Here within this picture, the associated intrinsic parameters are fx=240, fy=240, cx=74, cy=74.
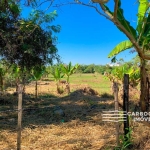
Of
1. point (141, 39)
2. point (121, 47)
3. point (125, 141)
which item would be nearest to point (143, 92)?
point (125, 141)

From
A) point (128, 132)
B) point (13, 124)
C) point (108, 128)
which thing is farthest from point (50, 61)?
point (128, 132)

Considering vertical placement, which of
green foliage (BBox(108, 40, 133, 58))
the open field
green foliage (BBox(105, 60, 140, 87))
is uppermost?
green foliage (BBox(108, 40, 133, 58))

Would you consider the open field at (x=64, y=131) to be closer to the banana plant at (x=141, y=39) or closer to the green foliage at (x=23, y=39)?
the banana plant at (x=141, y=39)

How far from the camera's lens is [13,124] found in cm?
754

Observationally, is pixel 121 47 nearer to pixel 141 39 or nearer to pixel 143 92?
pixel 141 39

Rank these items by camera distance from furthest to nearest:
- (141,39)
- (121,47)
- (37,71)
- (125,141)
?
(37,71) → (121,47) → (141,39) → (125,141)

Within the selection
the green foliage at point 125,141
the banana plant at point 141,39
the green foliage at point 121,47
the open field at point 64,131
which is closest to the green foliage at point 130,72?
the open field at point 64,131

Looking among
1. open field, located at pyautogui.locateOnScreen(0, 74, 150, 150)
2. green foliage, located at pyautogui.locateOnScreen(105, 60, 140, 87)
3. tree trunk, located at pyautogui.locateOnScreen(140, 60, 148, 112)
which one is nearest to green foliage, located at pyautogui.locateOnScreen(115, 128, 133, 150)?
open field, located at pyautogui.locateOnScreen(0, 74, 150, 150)

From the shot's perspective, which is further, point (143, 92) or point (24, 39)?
point (24, 39)

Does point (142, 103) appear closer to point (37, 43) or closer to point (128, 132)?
point (128, 132)

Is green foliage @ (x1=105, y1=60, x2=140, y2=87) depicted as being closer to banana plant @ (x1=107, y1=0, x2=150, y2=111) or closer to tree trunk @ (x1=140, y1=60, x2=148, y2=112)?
banana plant @ (x1=107, y1=0, x2=150, y2=111)

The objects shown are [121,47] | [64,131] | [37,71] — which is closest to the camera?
[64,131]

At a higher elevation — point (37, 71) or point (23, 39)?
point (23, 39)

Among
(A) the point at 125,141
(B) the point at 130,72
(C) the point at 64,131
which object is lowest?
(C) the point at 64,131
